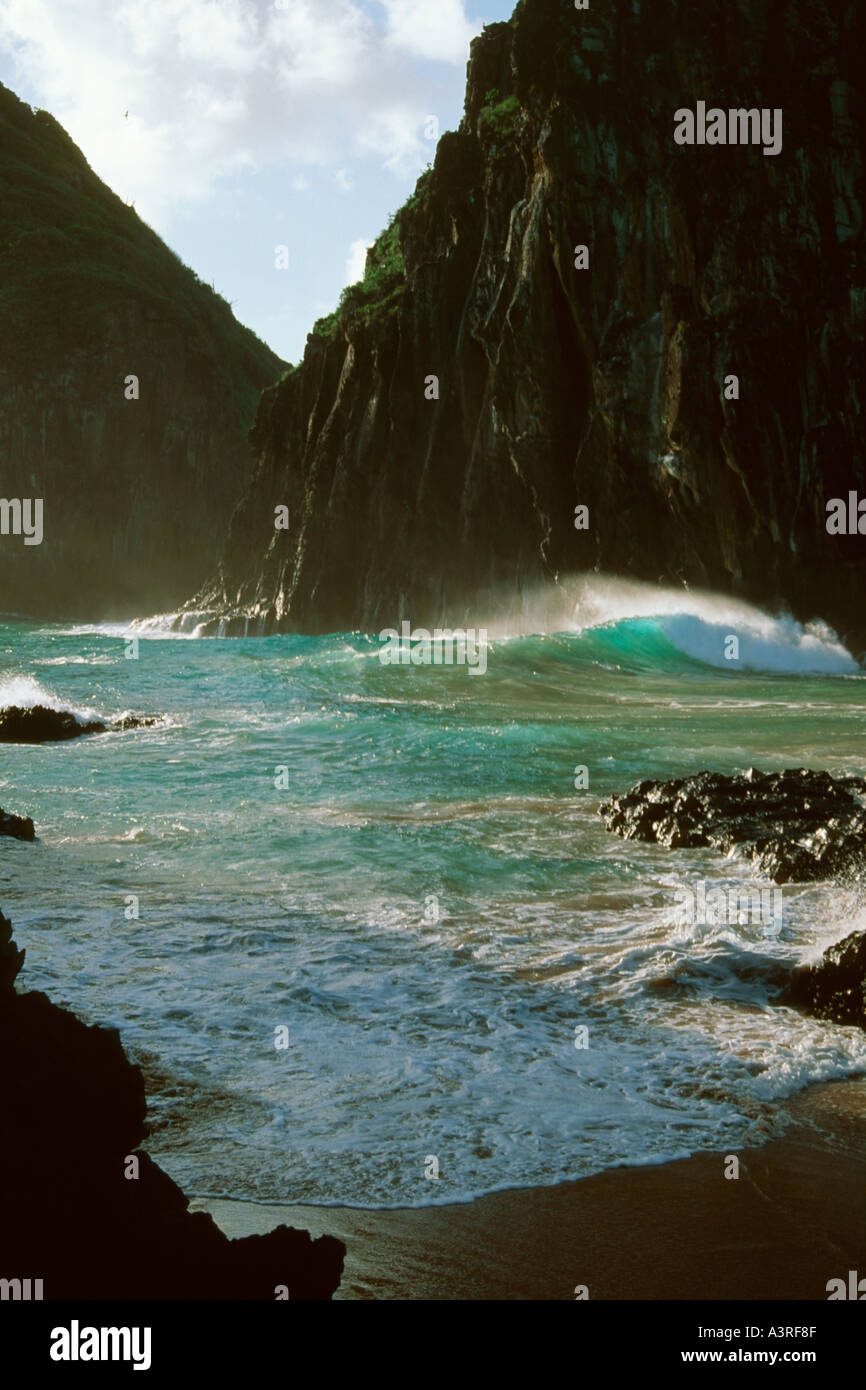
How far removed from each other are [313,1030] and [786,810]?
5.22 m

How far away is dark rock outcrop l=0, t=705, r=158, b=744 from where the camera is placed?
A: 1568 centimetres

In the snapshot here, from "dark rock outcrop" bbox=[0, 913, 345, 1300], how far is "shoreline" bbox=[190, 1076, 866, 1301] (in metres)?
0.40

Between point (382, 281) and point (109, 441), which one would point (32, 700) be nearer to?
point (382, 281)

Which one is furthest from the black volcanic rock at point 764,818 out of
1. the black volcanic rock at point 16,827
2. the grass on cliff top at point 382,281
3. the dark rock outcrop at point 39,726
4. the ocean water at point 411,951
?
the grass on cliff top at point 382,281

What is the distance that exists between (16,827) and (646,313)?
917 inches

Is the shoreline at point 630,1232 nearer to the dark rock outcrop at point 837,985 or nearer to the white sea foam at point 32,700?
the dark rock outcrop at point 837,985

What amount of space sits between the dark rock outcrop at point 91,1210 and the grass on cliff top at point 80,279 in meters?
95.9

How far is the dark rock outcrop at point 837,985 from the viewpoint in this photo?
493 cm

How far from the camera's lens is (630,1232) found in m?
3.27

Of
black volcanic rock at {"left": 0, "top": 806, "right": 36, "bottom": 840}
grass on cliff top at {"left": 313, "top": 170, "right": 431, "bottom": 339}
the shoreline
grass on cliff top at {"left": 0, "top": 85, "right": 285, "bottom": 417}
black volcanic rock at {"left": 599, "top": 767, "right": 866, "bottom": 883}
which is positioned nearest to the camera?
the shoreline

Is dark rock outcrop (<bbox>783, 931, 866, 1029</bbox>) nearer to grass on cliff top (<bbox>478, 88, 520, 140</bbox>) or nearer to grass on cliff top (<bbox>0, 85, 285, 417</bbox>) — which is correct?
grass on cliff top (<bbox>478, 88, 520, 140</bbox>)

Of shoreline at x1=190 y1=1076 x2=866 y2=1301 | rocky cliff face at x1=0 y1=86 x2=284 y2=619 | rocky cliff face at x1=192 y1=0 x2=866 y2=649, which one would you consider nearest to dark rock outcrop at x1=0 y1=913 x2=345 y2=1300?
shoreline at x1=190 y1=1076 x2=866 y2=1301

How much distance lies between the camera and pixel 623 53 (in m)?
28.7
